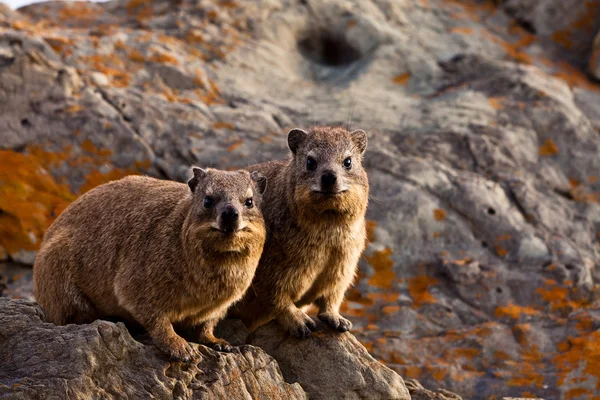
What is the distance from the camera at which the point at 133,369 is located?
729 centimetres

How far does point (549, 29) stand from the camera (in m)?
17.0

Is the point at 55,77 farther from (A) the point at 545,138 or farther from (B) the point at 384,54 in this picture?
(A) the point at 545,138

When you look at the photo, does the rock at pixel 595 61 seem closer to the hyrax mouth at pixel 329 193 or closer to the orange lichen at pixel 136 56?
the orange lichen at pixel 136 56

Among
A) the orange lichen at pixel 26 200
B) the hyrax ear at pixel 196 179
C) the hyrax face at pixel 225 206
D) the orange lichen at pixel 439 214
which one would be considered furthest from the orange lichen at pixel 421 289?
the orange lichen at pixel 26 200

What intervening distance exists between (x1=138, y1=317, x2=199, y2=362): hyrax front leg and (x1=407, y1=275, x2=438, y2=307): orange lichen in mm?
4974

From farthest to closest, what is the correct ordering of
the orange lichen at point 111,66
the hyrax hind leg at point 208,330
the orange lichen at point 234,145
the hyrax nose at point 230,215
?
the orange lichen at point 111,66 < the orange lichen at point 234,145 < the hyrax hind leg at point 208,330 < the hyrax nose at point 230,215

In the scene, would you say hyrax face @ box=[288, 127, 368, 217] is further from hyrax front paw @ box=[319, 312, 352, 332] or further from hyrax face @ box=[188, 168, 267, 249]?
hyrax front paw @ box=[319, 312, 352, 332]

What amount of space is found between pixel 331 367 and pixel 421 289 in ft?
13.4

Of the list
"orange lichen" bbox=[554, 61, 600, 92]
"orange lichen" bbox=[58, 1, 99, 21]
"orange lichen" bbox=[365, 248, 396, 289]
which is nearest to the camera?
"orange lichen" bbox=[365, 248, 396, 289]

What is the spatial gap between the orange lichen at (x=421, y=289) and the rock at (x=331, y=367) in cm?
331

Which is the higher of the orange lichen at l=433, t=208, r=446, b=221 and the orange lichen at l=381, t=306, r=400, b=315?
the orange lichen at l=433, t=208, r=446, b=221

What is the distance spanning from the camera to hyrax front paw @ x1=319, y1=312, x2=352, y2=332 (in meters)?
8.94

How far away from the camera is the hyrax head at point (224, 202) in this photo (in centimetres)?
788

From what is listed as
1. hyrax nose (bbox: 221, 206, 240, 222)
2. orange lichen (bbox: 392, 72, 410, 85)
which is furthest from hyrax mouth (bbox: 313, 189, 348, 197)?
orange lichen (bbox: 392, 72, 410, 85)
